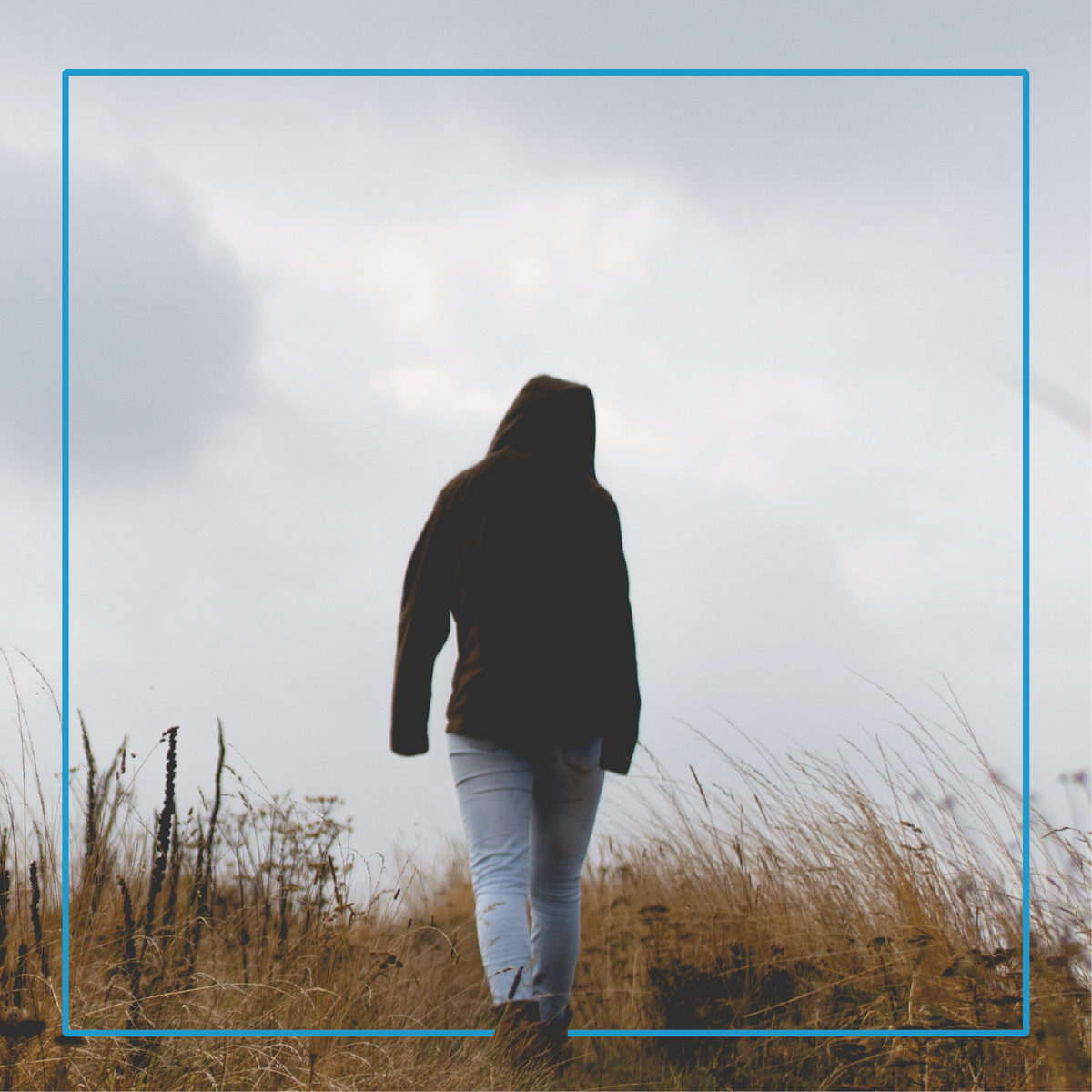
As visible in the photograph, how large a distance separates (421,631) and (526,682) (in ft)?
1.11

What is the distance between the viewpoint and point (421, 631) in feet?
10.2

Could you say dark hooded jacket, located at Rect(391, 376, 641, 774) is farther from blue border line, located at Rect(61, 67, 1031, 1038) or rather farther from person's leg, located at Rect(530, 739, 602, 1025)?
blue border line, located at Rect(61, 67, 1031, 1038)

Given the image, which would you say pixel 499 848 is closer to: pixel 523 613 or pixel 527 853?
pixel 527 853

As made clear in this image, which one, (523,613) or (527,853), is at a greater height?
(523,613)

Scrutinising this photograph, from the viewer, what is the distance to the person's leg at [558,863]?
3109mm

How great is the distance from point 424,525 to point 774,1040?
6.61ft

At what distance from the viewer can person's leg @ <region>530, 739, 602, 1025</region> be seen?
311 cm

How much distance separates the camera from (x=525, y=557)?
309 cm

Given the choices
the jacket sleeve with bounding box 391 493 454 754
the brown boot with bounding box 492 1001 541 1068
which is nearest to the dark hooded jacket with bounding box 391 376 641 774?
the jacket sleeve with bounding box 391 493 454 754

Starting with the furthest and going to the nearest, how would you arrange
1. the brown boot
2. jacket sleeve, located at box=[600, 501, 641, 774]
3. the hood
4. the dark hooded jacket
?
the hood
jacket sleeve, located at box=[600, 501, 641, 774]
the dark hooded jacket
the brown boot

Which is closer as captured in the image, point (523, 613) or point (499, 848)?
point (499, 848)

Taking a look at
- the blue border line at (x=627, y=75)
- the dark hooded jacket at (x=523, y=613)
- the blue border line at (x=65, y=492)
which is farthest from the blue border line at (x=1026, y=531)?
the blue border line at (x=65, y=492)

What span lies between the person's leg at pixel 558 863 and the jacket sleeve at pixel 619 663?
0.19 ft

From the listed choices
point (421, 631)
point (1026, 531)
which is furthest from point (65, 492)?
point (1026, 531)
